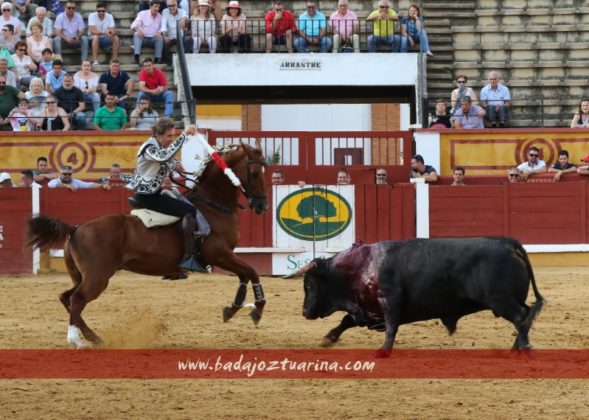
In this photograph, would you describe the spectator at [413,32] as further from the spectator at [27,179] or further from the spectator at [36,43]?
the spectator at [27,179]

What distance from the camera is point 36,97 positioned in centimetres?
1748

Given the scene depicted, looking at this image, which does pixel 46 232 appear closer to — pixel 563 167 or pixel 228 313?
pixel 228 313

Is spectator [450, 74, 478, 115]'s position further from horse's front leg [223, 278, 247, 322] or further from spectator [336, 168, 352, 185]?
horse's front leg [223, 278, 247, 322]

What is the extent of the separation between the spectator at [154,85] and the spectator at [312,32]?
2.33m

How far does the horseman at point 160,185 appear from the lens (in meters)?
9.41

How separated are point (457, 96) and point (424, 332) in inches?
350

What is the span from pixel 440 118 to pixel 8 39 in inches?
234

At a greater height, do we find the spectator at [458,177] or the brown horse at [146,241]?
the spectator at [458,177]

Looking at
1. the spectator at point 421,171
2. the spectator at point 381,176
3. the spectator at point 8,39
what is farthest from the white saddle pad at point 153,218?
the spectator at point 8,39

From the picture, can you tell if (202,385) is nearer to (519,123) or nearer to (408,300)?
(408,300)

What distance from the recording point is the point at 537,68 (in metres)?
20.0

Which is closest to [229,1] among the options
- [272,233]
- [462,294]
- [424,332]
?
[272,233]

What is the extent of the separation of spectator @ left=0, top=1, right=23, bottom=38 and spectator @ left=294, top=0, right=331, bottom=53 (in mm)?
3911

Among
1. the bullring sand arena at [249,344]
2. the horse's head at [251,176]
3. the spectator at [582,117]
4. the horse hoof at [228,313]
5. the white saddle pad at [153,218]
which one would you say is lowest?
the bullring sand arena at [249,344]
